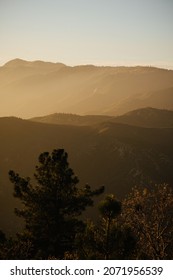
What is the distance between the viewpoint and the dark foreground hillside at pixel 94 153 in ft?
252

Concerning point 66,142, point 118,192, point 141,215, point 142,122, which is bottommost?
point 118,192

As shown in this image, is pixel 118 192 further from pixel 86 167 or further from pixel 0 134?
pixel 0 134

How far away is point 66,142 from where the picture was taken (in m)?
98.4

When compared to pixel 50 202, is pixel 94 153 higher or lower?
higher

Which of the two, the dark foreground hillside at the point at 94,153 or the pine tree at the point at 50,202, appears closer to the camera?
the pine tree at the point at 50,202

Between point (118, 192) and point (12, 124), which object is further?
point (12, 124)

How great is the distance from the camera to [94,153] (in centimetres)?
9081

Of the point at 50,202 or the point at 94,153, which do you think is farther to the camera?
the point at 94,153

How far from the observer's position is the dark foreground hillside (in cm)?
7681

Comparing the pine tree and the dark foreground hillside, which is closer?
the pine tree

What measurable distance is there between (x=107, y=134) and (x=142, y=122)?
46530mm
